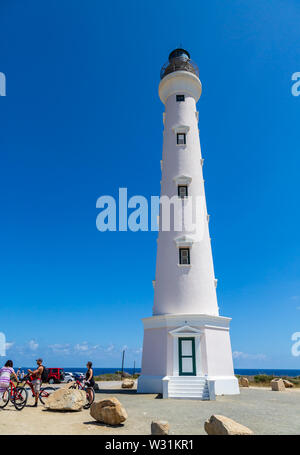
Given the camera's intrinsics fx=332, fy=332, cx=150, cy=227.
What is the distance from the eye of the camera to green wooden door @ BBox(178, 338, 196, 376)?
18.5 meters

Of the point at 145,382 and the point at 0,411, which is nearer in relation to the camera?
the point at 0,411

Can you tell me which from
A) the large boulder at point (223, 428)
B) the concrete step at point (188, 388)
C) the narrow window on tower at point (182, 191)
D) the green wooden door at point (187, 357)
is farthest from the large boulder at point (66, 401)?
the narrow window on tower at point (182, 191)

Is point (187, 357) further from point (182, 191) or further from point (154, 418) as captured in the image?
point (182, 191)

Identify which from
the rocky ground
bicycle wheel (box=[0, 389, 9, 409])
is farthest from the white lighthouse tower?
bicycle wheel (box=[0, 389, 9, 409])

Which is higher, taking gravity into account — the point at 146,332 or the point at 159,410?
the point at 146,332

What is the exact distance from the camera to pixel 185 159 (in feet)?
77.4

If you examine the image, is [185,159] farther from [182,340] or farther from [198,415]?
[198,415]

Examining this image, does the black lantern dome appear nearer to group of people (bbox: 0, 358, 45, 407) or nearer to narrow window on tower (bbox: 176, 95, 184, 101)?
narrow window on tower (bbox: 176, 95, 184, 101)

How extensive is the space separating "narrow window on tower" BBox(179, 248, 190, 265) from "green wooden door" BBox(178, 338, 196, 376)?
4750mm

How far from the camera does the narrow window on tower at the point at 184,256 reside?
21.3m

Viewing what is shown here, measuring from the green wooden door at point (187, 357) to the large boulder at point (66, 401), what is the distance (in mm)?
7745
